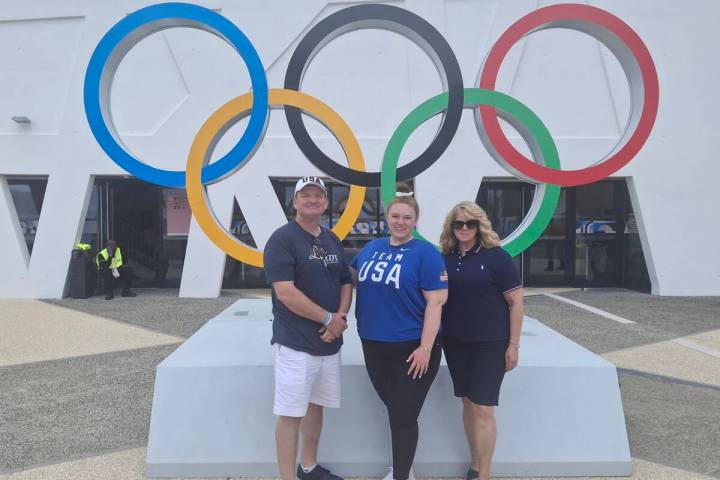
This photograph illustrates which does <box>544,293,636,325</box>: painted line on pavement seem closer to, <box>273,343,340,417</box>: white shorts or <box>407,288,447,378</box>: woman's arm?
<box>407,288,447,378</box>: woman's arm

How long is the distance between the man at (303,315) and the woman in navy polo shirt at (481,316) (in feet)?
2.11

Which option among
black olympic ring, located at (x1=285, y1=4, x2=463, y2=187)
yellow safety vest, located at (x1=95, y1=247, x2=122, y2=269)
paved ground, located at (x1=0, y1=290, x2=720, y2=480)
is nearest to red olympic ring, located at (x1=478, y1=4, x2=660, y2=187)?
black olympic ring, located at (x1=285, y1=4, x2=463, y2=187)

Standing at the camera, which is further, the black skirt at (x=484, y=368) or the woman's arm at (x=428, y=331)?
the black skirt at (x=484, y=368)

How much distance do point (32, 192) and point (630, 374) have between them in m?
13.4

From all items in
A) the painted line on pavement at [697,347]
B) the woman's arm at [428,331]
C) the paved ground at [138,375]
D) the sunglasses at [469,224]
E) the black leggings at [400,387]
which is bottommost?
the paved ground at [138,375]

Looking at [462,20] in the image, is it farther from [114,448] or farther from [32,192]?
[32,192]

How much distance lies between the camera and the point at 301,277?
2.66m

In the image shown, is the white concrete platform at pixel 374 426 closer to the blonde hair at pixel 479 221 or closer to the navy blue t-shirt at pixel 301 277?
the navy blue t-shirt at pixel 301 277

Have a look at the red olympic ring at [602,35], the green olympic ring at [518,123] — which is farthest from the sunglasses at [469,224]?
the red olympic ring at [602,35]

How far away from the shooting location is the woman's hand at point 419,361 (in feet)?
8.26

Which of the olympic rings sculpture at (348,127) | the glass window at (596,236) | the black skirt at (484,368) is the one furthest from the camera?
the glass window at (596,236)

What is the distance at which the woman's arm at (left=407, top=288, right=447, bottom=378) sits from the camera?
8.28ft

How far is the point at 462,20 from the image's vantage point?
1062 centimetres

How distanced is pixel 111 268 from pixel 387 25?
8.71 metres
